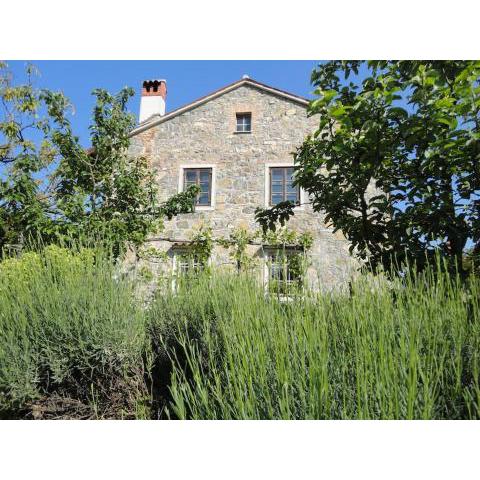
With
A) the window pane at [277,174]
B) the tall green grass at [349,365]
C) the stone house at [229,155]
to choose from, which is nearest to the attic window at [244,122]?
the stone house at [229,155]

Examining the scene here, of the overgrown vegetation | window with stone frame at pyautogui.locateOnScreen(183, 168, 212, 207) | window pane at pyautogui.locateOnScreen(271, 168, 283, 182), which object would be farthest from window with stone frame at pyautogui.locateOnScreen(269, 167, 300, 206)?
the overgrown vegetation

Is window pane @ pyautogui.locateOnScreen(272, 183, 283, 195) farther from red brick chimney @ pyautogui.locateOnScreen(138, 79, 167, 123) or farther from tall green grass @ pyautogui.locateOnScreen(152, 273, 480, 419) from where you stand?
tall green grass @ pyautogui.locateOnScreen(152, 273, 480, 419)

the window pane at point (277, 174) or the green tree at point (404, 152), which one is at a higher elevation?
the window pane at point (277, 174)

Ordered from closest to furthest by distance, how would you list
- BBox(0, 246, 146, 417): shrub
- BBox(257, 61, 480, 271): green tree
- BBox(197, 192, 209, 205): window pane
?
BBox(0, 246, 146, 417): shrub < BBox(257, 61, 480, 271): green tree < BBox(197, 192, 209, 205): window pane

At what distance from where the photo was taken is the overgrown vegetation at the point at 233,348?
132cm

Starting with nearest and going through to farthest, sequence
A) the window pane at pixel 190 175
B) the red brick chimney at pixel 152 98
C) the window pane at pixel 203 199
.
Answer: the window pane at pixel 203 199 < the window pane at pixel 190 175 < the red brick chimney at pixel 152 98

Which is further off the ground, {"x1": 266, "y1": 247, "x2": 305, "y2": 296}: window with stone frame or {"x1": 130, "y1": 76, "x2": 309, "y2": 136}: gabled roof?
{"x1": 130, "y1": 76, "x2": 309, "y2": 136}: gabled roof

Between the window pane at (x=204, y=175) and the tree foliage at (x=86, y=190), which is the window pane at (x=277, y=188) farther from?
the tree foliage at (x=86, y=190)

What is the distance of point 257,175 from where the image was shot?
30.1ft

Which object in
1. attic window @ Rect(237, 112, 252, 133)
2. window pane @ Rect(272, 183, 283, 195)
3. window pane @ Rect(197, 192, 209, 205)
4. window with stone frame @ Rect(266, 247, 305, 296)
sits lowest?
window with stone frame @ Rect(266, 247, 305, 296)

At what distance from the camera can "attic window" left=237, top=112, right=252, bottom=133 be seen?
959 centimetres

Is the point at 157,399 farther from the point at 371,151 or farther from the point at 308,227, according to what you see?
the point at 308,227

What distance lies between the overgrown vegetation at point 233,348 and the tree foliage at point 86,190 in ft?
9.98

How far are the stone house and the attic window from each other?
0.02m
